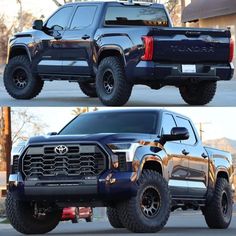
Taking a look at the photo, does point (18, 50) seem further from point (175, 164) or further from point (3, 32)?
point (3, 32)

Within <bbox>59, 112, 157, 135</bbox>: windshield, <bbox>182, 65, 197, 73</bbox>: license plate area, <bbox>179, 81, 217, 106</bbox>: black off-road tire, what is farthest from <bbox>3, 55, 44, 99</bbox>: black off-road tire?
<bbox>59, 112, 157, 135</bbox>: windshield

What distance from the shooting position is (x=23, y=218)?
14.4 meters

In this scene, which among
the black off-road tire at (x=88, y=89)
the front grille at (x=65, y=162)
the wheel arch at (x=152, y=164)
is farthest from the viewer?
the black off-road tire at (x=88, y=89)

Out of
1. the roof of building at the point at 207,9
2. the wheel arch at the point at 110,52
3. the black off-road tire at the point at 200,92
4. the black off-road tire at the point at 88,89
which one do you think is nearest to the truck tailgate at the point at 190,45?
the wheel arch at the point at 110,52

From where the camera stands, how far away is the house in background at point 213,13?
149 ft

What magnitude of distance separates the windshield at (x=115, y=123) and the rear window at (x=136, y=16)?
4.17 m

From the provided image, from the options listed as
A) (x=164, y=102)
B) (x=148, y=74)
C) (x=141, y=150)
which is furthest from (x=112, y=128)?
(x=164, y=102)

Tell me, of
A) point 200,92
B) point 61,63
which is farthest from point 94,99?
point 200,92

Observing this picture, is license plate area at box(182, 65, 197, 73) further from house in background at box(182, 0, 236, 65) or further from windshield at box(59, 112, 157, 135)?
house in background at box(182, 0, 236, 65)

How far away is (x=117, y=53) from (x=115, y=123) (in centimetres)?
338

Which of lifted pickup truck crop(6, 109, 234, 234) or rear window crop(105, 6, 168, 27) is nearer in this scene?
lifted pickup truck crop(6, 109, 234, 234)

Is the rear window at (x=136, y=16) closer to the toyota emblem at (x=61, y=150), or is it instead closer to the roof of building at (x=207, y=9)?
the toyota emblem at (x=61, y=150)

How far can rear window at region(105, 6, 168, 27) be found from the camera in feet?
62.2

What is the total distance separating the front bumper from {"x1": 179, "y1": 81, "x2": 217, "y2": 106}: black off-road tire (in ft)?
22.3
